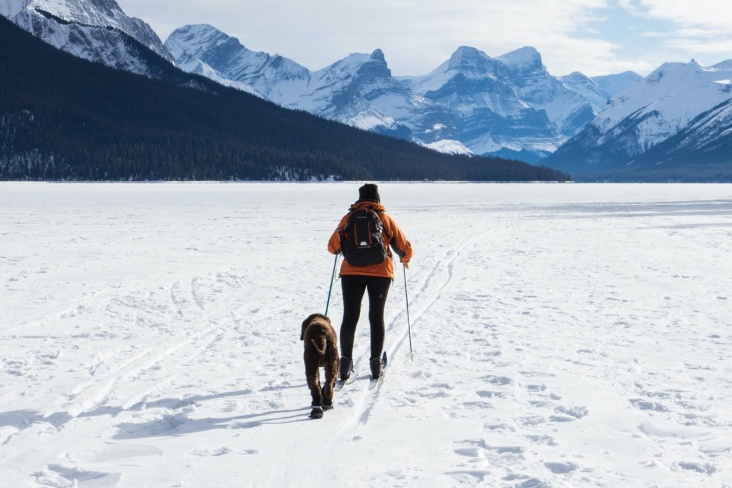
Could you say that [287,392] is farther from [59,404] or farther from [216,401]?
[59,404]

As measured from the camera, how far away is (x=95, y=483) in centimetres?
458

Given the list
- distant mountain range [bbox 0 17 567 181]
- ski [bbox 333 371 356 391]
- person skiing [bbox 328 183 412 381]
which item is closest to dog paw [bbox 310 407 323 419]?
ski [bbox 333 371 356 391]

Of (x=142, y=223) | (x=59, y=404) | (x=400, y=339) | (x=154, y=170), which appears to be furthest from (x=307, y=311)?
(x=154, y=170)

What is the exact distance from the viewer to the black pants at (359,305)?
6824 mm

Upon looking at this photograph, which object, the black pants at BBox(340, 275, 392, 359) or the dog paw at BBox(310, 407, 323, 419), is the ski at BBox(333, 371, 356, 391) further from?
the dog paw at BBox(310, 407, 323, 419)

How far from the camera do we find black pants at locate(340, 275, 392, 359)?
269 inches

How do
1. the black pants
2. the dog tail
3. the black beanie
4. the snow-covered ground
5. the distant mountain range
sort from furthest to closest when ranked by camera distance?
1. the distant mountain range
2. the black pants
3. the black beanie
4. the dog tail
5. the snow-covered ground

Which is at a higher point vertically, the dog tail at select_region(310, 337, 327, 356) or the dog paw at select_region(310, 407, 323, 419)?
the dog tail at select_region(310, 337, 327, 356)

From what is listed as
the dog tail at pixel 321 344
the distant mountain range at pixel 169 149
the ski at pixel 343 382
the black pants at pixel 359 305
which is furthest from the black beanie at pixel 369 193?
the distant mountain range at pixel 169 149

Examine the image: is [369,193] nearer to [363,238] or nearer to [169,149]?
[363,238]

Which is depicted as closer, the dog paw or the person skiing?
the dog paw

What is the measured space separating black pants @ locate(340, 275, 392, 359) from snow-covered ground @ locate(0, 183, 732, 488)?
474 mm

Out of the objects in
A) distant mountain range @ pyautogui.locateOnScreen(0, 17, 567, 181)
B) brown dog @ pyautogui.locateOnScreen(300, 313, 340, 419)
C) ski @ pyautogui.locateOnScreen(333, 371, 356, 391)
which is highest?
distant mountain range @ pyautogui.locateOnScreen(0, 17, 567, 181)

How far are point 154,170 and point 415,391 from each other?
145m
